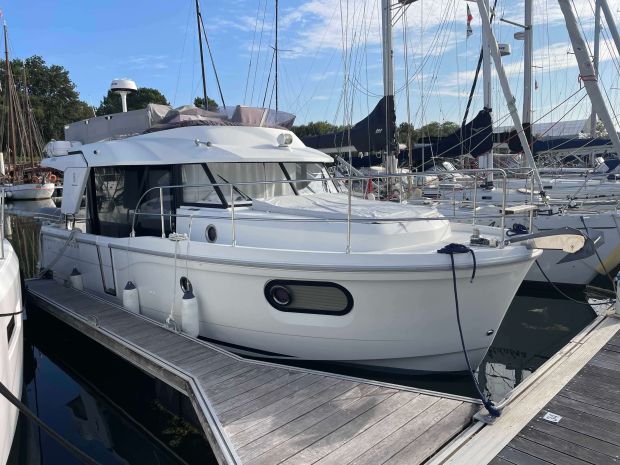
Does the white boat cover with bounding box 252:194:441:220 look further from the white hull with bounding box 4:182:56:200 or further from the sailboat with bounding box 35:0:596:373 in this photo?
the white hull with bounding box 4:182:56:200

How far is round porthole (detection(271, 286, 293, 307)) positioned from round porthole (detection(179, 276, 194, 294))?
3.76ft

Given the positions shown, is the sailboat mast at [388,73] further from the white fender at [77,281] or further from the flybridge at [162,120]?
the white fender at [77,281]

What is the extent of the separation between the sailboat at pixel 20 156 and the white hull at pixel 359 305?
110 feet

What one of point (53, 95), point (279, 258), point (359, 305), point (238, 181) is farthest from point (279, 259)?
point (53, 95)

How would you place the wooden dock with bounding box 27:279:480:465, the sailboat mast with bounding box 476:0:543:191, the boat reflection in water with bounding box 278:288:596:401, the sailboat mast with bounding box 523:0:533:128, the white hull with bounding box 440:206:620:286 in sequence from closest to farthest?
the wooden dock with bounding box 27:279:480:465 → the boat reflection in water with bounding box 278:288:596:401 → the sailboat mast with bounding box 476:0:543:191 → the white hull with bounding box 440:206:620:286 → the sailboat mast with bounding box 523:0:533:128

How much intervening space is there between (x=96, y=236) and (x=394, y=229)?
452 cm

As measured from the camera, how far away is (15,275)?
4.65m

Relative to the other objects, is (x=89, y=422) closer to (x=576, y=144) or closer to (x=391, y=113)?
(x=391, y=113)

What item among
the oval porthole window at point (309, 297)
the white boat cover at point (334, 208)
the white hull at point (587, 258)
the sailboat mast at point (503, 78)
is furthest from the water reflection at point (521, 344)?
Result: the sailboat mast at point (503, 78)

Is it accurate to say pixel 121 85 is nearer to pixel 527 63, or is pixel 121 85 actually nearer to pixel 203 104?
pixel 203 104

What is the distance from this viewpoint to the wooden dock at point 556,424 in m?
3.34

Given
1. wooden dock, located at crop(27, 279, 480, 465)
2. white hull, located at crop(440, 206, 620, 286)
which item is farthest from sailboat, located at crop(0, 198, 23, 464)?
white hull, located at crop(440, 206, 620, 286)

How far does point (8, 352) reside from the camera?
3898 mm

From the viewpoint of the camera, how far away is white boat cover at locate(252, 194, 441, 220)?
5.20 metres
